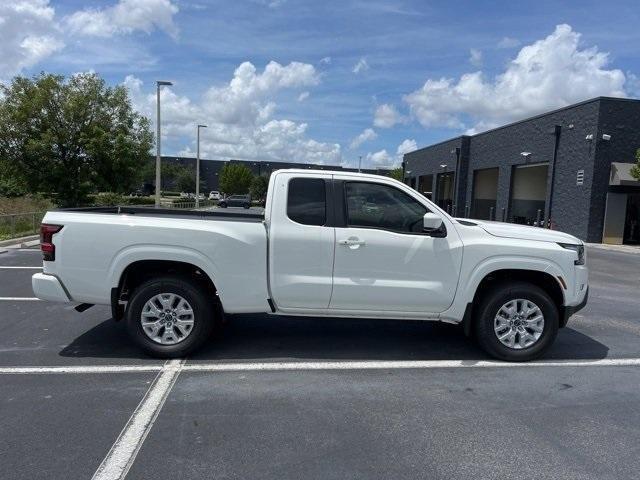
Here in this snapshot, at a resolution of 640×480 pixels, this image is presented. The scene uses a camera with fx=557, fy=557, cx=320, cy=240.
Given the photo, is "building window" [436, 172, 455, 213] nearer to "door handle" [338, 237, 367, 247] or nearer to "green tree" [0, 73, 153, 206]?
"green tree" [0, 73, 153, 206]

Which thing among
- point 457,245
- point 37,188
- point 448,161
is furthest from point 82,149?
point 448,161

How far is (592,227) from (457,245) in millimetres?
21756

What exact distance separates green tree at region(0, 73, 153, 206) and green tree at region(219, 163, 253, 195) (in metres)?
61.4

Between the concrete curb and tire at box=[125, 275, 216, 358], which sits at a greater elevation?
tire at box=[125, 275, 216, 358]

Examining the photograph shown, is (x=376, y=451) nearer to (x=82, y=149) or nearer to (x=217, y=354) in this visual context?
(x=217, y=354)

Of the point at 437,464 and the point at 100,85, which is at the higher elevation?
the point at 100,85

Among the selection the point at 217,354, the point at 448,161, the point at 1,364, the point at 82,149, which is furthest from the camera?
the point at 448,161

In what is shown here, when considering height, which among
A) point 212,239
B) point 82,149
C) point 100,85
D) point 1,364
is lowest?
point 1,364

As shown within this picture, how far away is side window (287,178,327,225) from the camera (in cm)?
555

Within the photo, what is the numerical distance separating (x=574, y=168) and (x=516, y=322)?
74.6 feet

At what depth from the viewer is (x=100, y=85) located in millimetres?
24297

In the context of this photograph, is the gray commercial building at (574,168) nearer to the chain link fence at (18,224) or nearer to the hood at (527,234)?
the hood at (527,234)

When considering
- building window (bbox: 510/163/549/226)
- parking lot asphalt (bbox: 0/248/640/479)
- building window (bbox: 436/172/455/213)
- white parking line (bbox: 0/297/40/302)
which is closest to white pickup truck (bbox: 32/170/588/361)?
parking lot asphalt (bbox: 0/248/640/479)

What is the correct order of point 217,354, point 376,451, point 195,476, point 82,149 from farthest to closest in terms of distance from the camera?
point 82,149
point 217,354
point 376,451
point 195,476
